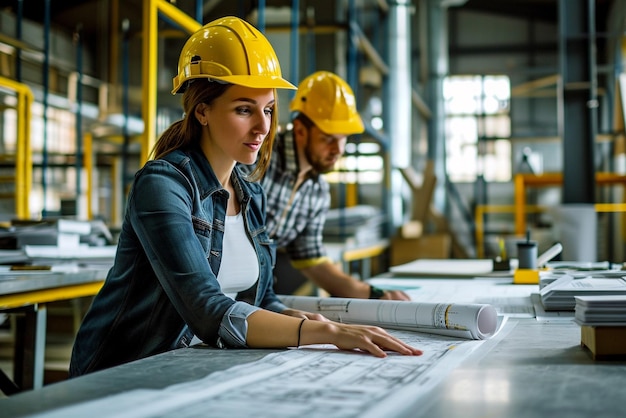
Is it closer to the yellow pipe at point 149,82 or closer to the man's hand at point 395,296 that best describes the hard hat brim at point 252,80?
the man's hand at point 395,296

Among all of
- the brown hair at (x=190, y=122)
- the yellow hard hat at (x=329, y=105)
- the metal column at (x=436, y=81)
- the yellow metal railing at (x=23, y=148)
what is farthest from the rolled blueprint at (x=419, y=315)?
the metal column at (x=436, y=81)

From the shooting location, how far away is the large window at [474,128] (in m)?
15.1


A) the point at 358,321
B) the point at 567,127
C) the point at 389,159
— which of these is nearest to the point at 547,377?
the point at 358,321

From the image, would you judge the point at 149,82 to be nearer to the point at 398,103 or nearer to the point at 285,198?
the point at 285,198

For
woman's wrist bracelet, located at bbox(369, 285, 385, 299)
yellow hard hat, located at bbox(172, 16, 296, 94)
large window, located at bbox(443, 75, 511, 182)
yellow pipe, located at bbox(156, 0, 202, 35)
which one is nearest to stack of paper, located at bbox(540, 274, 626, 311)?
woman's wrist bracelet, located at bbox(369, 285, 385, 299)

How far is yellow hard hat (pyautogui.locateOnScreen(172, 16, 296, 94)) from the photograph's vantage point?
1.53 meters

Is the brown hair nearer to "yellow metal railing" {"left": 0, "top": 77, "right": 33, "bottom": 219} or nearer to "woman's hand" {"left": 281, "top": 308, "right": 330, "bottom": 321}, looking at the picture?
"woman's hand" {"left": 281, "top": 308, "right": 330, "bottom": 321}

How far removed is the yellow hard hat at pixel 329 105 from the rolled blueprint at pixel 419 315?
137 centimetres

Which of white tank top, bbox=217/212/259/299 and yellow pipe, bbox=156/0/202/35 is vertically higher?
yellow pipe, bbox=156/0/202/35

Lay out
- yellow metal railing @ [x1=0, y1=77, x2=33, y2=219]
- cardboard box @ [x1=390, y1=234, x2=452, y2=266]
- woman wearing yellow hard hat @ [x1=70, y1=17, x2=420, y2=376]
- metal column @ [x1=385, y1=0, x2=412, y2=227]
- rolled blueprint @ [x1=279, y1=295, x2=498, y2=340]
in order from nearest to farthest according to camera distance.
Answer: woman wearing yellow hard hat @ [x1=70, y1=17, x2=420, y2=376] < rolled blueprint @ [x1=279, y1=295, x2=498, y2=340] < yellow metal railing @ [x1=0, y1=77, x2=33, y2=219] < cardboard box @ [x1=390, y1=234, x2=452, y2=266] < metal column @ [x1=385, y1=0, x2=412, y2=227]

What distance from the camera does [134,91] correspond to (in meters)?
12.0

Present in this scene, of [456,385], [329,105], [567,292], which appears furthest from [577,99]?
[456,385]

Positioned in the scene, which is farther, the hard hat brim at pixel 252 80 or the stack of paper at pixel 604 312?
the hard hat brim at pixel 252 80

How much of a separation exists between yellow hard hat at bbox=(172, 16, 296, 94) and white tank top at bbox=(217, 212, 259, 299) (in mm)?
344
